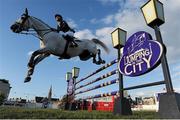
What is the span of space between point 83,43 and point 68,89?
620 centimetres

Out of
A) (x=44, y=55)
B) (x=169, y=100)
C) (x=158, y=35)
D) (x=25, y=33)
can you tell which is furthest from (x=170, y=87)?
(x=25, y=33)

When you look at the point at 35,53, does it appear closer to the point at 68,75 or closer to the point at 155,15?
the point at 155,15

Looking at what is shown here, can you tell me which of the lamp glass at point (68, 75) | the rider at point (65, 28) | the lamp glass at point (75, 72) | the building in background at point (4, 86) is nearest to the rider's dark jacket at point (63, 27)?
the rider at point (65, 28)

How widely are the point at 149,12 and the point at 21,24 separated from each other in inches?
135

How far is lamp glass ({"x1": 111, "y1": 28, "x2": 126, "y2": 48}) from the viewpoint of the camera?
6.65 metres

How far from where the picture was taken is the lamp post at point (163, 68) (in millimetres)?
4062

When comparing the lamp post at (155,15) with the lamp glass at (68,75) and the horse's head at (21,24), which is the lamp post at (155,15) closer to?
the horse's head at (21,24)

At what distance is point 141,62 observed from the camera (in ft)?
17.1

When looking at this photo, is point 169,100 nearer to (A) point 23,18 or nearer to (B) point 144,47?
(B) point 144,47

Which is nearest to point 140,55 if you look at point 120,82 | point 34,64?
point 120,82

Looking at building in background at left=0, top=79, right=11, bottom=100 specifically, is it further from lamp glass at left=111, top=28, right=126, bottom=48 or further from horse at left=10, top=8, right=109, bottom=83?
lamp glass at left=111, top=28, right=126, bottom=48

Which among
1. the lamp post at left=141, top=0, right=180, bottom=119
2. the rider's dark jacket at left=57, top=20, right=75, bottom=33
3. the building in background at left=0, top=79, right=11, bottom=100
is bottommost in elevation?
the lamp post at left=141, top=0, right=180, bottom=119

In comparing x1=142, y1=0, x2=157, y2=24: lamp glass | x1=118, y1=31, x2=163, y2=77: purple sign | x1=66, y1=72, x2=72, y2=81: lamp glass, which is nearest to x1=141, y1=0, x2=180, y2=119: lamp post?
x1=142, y1=0, x2=157, y2=24: lamp glass

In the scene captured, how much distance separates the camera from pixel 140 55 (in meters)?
5.30
